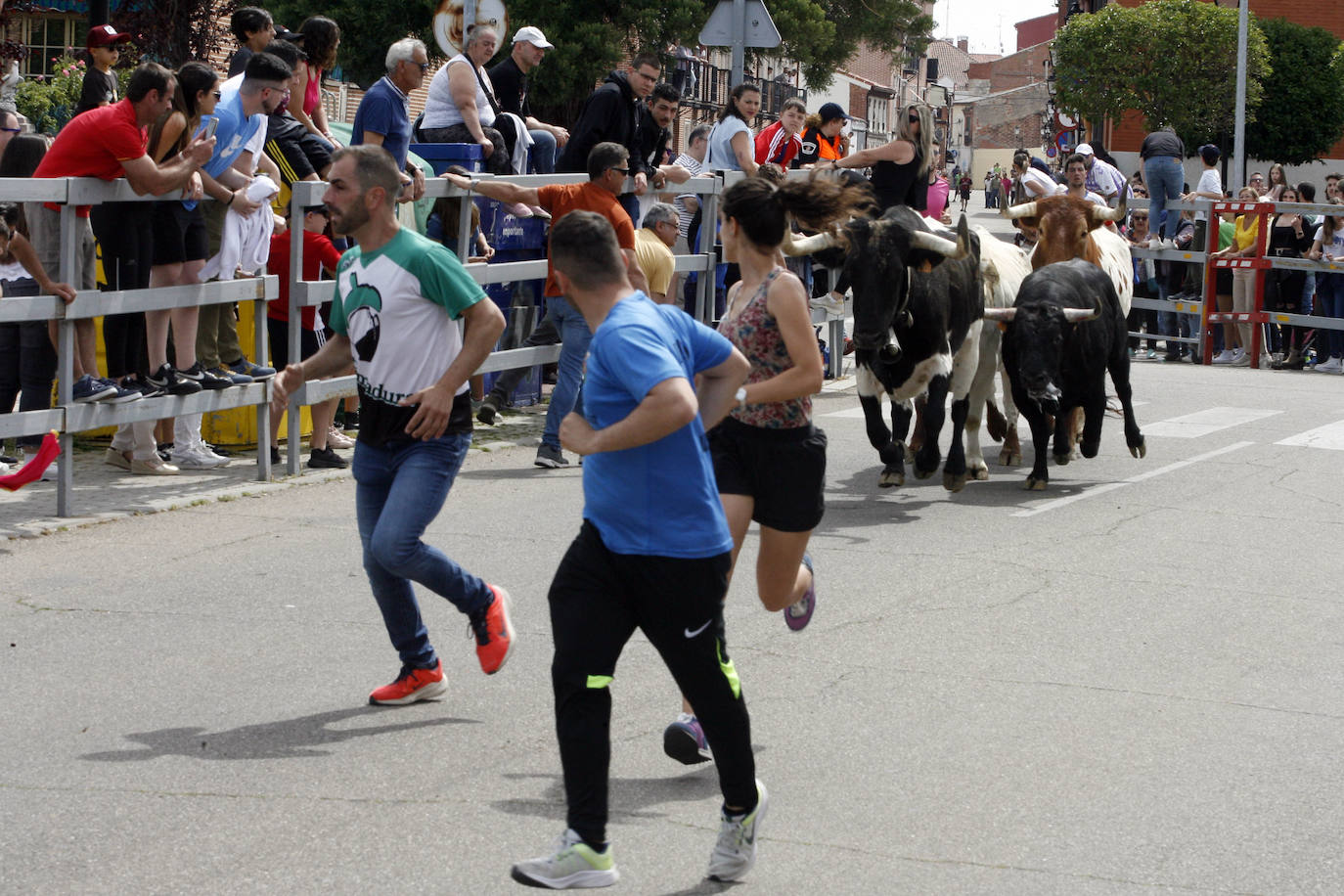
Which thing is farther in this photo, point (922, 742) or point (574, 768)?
point (922, 742)

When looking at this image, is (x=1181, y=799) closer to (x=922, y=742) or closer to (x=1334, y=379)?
(x=922, y=742)

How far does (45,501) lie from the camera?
970cm

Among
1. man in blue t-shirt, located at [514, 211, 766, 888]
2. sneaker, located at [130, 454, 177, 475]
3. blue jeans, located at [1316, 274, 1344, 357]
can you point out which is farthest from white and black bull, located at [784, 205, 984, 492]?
blue jeans, located at [1316, 274, 1344, 357]

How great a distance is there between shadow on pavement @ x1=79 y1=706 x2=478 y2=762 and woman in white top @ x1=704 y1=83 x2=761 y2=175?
30.1ft

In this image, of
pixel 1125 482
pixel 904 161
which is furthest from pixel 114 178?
pixel 1125 482

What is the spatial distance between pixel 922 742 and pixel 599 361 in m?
2.08

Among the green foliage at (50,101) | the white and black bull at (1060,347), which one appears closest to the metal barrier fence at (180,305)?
the white and black bull at (1060,347)

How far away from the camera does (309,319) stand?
1115 centimetres

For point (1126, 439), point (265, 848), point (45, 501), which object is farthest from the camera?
point (1126, 439)

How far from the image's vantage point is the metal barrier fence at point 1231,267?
20.8 metres

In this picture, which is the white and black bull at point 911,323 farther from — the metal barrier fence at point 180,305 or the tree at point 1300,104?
the tree at point 1300,104

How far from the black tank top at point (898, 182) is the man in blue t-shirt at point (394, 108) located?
12.4 feet

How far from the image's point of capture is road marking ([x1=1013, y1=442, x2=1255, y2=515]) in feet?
35.8

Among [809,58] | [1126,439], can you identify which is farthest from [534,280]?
[809,58]
